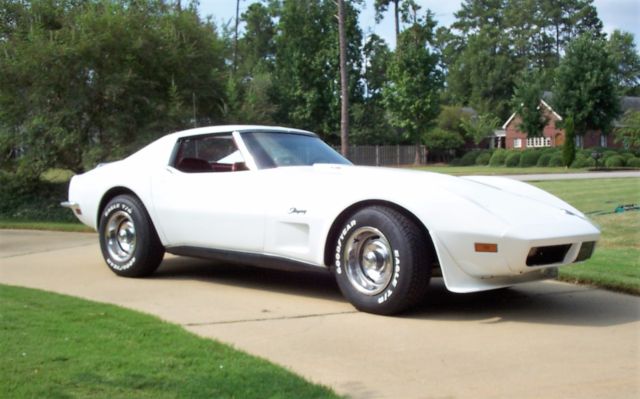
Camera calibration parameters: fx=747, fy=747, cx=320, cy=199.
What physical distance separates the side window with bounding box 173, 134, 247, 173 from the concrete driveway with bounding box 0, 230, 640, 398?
41.7 inches

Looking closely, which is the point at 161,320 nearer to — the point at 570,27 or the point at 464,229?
the point at 464,229

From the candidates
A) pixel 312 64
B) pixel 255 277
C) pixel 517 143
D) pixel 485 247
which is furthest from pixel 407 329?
pixel 517 143

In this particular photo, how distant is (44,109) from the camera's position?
1423 cm

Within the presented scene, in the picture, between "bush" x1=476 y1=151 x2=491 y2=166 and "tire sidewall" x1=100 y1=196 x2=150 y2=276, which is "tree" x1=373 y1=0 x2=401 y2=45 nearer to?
"bush" x1=476 y1=151 x2=491 y2=166

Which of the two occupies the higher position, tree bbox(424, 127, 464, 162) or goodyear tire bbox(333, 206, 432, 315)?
tree bbox(424, 127, 464, 162)

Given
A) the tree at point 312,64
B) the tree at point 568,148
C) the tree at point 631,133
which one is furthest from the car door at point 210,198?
the tree at point 631,133

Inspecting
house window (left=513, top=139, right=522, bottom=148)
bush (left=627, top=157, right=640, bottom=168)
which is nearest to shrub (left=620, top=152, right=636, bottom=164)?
bush (left=627, top=157, right=640, bottom=168)

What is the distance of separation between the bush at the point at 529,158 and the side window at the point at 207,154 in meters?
41.4

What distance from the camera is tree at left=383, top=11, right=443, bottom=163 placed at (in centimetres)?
5403

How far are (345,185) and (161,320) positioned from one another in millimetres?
1667

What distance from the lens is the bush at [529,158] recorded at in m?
46.3

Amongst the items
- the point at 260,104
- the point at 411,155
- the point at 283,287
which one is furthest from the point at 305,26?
the point at 283,287

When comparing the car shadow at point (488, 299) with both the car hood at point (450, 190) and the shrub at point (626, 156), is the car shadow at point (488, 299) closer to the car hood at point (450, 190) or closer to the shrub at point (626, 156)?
the car hood at point (450, 190)

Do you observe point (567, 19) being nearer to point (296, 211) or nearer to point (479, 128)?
point (479, 128)
